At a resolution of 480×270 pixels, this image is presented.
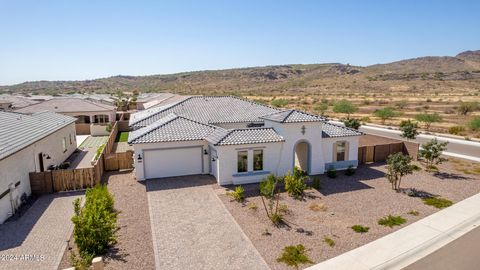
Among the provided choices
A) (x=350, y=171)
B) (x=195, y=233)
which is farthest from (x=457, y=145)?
(x=195, y=233)

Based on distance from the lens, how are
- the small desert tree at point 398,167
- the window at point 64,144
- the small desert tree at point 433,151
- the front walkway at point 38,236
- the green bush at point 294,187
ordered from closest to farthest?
the front walkway at point 38,236
the green bush at point 294,187
the small desert tree at point 398,167
the small desert tree at point 433,151
the window at point 64,144

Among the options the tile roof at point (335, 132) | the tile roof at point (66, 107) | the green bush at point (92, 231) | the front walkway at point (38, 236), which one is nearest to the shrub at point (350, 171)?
the tile roof at point (335, 132)

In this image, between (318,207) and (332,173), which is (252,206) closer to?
(318,207)

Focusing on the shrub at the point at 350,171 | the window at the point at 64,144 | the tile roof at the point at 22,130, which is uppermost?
the tile roof at the point at 22,130

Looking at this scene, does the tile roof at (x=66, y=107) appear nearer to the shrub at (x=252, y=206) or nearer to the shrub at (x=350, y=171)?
the shrub at (x=252, y=206)

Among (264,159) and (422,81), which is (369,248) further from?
(422,81)

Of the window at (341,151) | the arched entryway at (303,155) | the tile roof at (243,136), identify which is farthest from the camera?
the window at (341,151)

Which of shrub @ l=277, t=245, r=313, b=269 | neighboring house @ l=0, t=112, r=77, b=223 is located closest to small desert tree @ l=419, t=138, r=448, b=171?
shrub @ l=277, t=245, r=313, b=269

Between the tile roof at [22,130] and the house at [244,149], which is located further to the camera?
the house at [244,149]
